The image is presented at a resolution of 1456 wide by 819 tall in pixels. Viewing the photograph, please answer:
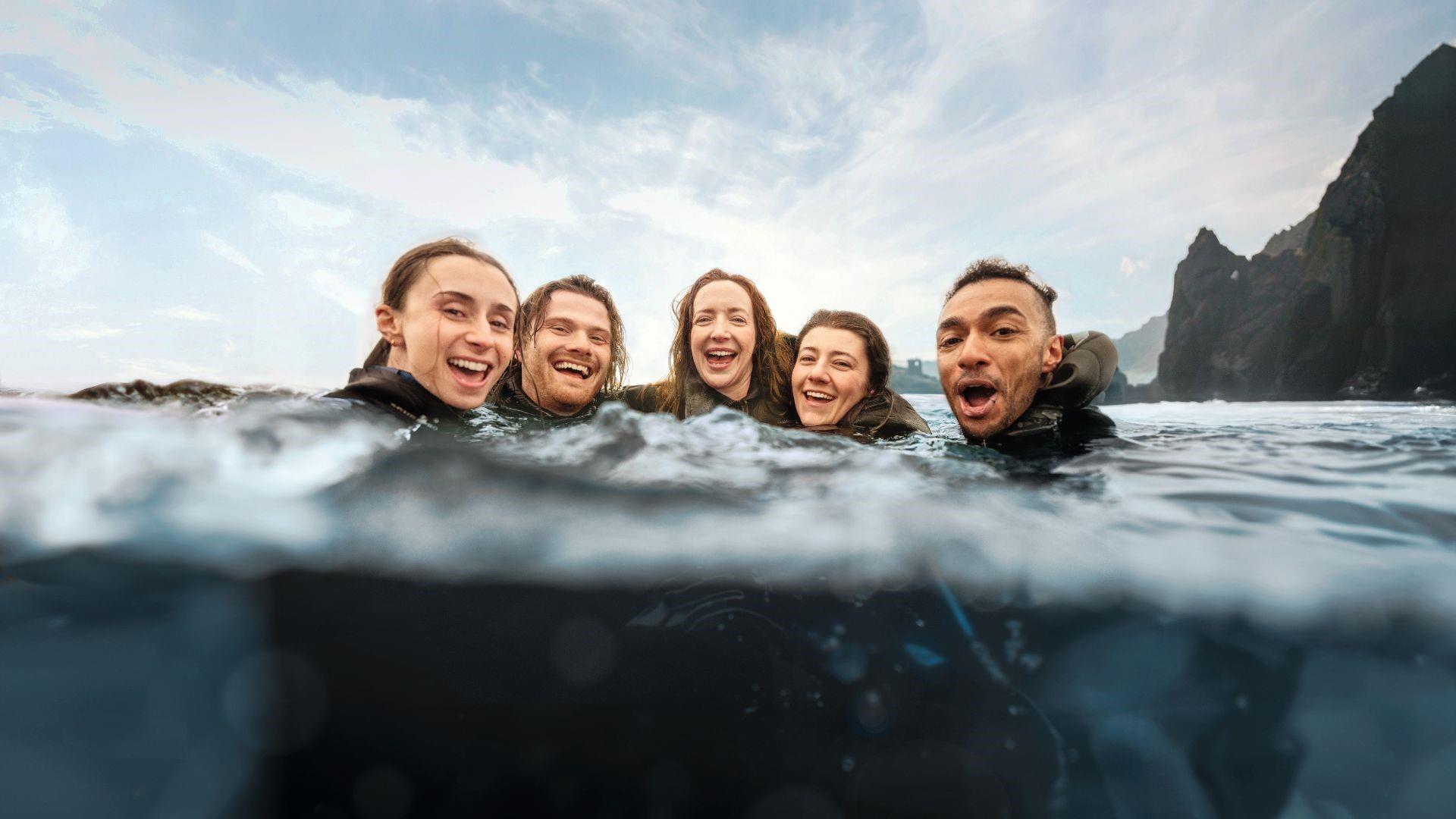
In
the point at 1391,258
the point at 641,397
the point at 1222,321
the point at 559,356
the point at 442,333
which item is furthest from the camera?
the point at 1222,321

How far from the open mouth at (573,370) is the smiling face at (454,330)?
0.83 metres

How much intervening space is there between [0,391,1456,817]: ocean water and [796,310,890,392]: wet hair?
6.36ft

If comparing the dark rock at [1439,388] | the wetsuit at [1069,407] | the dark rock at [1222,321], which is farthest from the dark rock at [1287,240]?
the wetsuit at [1069,407]

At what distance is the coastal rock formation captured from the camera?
4322 cm

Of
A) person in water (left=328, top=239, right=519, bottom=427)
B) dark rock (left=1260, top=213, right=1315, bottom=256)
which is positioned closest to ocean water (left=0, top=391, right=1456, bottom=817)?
person in water (left=328, top=239, right=519, bottom=427)

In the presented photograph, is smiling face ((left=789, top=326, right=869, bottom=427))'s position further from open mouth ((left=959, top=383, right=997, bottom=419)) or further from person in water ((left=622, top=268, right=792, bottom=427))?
open mouth ((left=959, top=383, right=997, bottom=419))

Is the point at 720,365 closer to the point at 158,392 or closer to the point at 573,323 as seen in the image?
the point at 573,323

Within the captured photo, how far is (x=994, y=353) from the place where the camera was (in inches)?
176

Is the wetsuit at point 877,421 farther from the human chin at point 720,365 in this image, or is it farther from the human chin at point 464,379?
the human chin at point 464,379

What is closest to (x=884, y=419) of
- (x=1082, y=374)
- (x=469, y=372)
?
(x=1082, y=374)

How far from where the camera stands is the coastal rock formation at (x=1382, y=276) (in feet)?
142

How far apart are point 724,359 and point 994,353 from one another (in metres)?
2.34

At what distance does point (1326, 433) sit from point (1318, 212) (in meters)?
64.9

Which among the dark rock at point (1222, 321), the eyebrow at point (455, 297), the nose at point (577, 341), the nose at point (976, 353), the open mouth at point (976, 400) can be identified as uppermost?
the dark rock at point (1222, 321)
